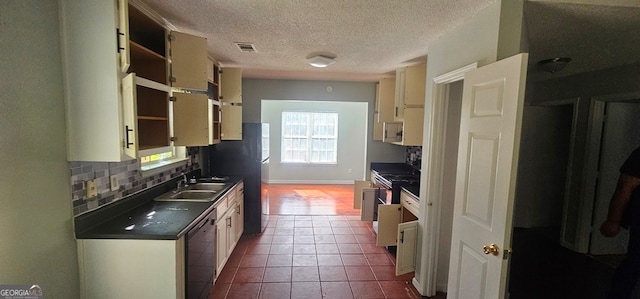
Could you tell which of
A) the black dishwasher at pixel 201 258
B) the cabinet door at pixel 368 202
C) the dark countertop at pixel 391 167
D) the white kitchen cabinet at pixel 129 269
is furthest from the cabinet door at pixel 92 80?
the dark countertop at pixel 391 167

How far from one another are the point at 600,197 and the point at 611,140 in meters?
0.60

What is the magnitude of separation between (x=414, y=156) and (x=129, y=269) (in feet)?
12.1

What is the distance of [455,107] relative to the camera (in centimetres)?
235

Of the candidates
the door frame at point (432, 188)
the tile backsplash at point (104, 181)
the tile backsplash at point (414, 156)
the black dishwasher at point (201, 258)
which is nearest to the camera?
the tile backsplash at point (104, 181)

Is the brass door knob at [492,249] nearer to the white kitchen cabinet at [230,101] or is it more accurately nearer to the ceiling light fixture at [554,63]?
the ceiling light fixture at [554,63]

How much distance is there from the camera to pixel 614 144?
2.76 meters

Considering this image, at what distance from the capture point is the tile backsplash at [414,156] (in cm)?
397

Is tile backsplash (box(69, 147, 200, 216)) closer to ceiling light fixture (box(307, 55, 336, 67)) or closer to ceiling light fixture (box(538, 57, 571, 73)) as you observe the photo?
ceiling light fixture (box(307, 55, 336, 67))

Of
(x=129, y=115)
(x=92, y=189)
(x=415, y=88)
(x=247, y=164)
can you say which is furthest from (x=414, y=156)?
(x=92, y=189)

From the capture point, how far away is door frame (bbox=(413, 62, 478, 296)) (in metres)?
2.30

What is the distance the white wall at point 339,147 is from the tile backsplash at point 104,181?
4.88 m

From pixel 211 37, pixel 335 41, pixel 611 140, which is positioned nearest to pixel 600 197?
pixel 611 140

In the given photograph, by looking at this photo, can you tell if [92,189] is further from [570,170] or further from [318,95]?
[570,170]

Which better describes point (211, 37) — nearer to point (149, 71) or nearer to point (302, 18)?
point (149, 71)
